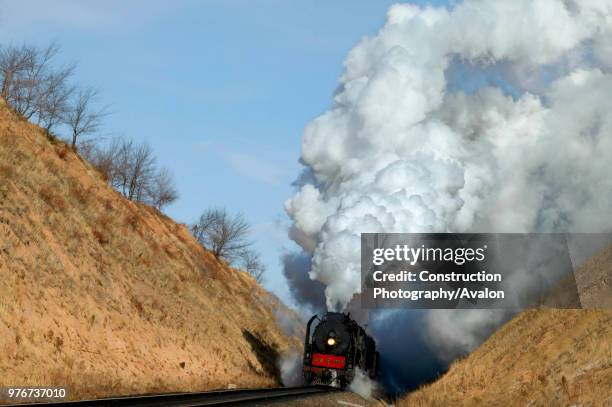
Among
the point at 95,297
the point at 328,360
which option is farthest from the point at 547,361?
the point at 95,297

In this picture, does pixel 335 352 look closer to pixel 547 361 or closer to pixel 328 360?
pixel 328 360

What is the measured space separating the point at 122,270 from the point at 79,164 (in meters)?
10.8

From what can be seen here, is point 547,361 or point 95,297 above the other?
point 95,297

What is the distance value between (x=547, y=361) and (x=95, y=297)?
18539 millimetres

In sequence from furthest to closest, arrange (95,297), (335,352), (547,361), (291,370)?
(291,370) → (335,352) → (95,297) → (547,361)

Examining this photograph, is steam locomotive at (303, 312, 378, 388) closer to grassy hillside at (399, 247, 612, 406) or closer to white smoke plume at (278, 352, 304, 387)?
grassy hillside at (399, 247, 612, 406)

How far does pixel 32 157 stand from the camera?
34688mm

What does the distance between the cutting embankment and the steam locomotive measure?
370 centimetres

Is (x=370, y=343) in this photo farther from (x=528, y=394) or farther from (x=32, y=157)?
(x=32, y=157)

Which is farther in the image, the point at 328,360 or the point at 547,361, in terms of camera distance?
the point at 328,360

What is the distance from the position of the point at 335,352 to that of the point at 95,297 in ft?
37.0

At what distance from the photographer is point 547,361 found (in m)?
20.9

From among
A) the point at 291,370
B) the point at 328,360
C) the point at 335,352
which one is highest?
the point at 335,352

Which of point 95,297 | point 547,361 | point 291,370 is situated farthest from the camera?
point 291,370
